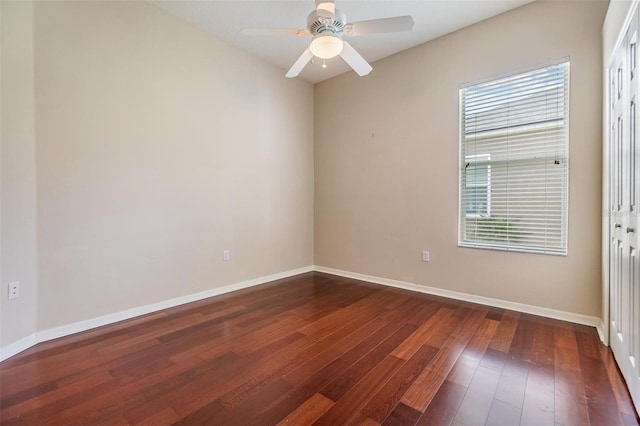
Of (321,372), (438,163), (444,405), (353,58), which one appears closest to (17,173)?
(321,372)

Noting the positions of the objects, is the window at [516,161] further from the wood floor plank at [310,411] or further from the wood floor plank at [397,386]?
the wood floor plank at [310,411]

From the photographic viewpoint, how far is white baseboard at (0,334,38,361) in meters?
2.01

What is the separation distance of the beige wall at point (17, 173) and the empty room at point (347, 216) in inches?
0.6

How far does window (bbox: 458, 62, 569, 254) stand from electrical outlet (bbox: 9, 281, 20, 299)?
13.0ft

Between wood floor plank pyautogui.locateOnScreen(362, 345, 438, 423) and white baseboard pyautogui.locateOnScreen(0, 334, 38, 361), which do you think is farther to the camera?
white baseboard pyautogui.locateOnScreen(0, 334, 38, 361)

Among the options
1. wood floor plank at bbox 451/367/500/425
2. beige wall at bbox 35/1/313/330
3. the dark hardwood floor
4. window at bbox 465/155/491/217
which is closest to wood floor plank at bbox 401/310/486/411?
the dark hardwood floor

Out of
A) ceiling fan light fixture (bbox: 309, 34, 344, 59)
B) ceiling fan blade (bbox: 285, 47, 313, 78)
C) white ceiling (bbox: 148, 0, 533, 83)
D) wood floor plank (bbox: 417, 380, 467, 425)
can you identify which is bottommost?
wood floor plank (bbox: 417, 380, 467, 425)

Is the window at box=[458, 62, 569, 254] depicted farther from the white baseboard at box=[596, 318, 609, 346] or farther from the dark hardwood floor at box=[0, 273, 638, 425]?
the dark hardwood floor at box=[0, 273, 638, 425]

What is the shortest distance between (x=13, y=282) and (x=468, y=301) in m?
4.02

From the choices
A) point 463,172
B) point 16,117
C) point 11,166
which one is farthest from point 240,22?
point 463,172

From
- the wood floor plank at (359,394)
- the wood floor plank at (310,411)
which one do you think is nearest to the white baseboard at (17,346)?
the wood floor plank at (310,411)

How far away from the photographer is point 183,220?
315 cm

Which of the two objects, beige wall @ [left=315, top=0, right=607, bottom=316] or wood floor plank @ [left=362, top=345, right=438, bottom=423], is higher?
beige wall @ [left=315, top=0, right=607, bottom=316]

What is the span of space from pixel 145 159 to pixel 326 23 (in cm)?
208
